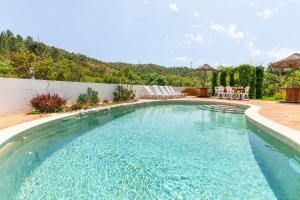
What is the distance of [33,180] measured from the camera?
3828mm

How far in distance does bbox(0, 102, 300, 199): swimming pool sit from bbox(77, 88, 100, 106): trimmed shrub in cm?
512

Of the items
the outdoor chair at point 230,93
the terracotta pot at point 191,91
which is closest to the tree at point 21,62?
the terracotta pot at point 191,91

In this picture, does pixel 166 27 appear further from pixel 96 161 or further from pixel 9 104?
pixel 96 161

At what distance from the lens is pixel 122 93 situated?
1655cm

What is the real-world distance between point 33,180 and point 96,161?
121 centimetres

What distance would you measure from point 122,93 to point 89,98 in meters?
3.52

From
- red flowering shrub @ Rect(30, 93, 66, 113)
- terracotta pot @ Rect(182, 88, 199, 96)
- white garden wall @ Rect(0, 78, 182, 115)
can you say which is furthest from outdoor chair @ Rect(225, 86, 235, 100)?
red flowering shrub @ Rect(30, 93, 66, 113)

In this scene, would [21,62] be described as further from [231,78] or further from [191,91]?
[231,78]

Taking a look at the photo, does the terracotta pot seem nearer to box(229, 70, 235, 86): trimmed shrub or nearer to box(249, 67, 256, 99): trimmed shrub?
box(229, 70, 235, 86): trimmed shrub

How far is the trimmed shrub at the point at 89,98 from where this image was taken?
41.8ft

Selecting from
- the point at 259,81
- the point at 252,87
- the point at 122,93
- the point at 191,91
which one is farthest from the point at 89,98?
the point at 259,81

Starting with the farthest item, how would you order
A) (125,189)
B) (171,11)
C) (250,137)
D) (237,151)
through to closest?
(171,11) < (250,137) < (237,151) < (125,189)

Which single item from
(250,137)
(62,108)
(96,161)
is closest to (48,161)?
(96,161)

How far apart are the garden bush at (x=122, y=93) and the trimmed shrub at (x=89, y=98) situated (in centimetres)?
249
